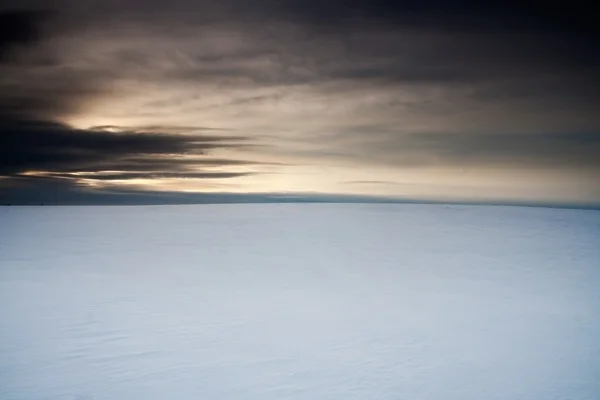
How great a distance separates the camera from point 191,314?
21.7ft

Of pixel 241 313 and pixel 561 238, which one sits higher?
pixel 561 238

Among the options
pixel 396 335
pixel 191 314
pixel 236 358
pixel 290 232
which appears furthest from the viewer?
pixel 290 232

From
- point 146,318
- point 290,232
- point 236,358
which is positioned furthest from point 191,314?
point 290,232

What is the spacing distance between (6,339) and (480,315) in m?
5.53

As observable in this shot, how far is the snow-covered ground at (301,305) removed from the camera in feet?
14.7

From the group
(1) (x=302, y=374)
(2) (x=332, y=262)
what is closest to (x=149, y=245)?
(2) (x=332, y=262)

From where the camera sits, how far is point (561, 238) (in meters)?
10.7

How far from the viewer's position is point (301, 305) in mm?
7195

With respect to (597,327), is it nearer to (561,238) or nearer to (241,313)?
(241,313)

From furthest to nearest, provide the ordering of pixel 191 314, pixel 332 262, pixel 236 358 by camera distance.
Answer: pixel 332 262
pixel 191 314
pixel 236 358

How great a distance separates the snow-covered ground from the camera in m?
4.47

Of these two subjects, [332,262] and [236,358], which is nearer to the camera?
[236,358]

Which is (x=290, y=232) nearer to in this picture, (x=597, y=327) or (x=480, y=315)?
(x=480, y=315)

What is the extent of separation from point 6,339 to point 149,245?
5.07 metres
